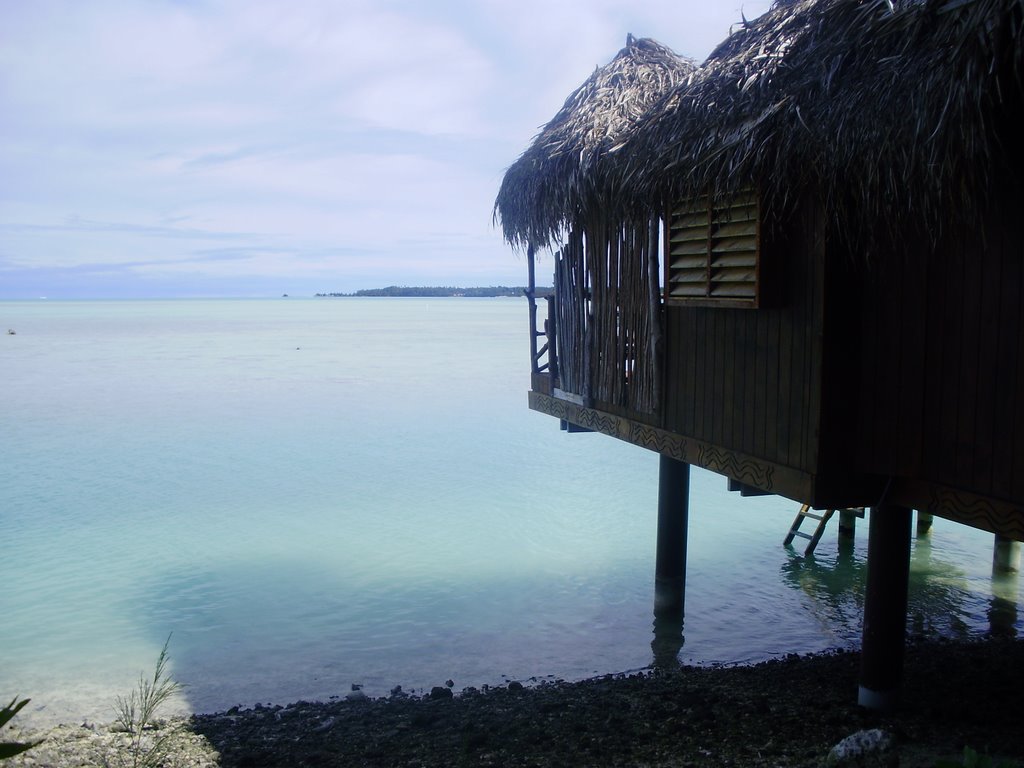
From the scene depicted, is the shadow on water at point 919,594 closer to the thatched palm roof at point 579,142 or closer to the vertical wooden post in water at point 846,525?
the vertical wooden post in water at point 846,525

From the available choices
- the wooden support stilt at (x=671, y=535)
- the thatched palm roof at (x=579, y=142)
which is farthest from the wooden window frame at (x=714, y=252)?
the wooden support stilt at (x=671, y=535)

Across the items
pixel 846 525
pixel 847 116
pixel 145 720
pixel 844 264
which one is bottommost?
pixel 846 525

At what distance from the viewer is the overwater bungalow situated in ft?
12.6

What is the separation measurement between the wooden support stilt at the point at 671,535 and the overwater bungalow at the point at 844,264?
1.63 meters

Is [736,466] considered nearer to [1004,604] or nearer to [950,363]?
[950,363]

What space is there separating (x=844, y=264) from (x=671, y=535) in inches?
166

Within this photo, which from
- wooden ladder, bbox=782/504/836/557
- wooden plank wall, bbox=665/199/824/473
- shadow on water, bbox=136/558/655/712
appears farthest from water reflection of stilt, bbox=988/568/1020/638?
wooden plank wall, bbox=665/199/824/473

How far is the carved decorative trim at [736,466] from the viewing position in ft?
16.5

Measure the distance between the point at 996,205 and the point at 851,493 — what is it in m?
1.56

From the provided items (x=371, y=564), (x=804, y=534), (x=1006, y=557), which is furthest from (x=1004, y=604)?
(x=371, y=564)

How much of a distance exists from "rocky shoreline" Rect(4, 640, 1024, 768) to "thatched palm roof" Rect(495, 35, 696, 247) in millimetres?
3537

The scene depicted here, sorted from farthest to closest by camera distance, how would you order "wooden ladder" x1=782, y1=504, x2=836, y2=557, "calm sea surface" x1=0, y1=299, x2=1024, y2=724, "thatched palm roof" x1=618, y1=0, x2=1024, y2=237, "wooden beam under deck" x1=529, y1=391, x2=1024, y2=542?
"wooden ladder" x1=782, y1=504, x2=836, y2=557, "calm sea surface" x1=0, y1=299, x2=1024, y2=724, "wooden beam under deck" x1=529, y1=391, x2=1024, y2=542, "thatched palm roof" x1=618, y1=0, x2=1024, y2=237

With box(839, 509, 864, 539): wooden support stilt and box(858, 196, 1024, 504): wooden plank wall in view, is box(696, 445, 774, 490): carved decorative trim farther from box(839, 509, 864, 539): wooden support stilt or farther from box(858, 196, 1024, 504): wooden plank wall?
box(839, 509, 864, 539): wooden support stilt

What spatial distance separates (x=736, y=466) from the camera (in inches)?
209
